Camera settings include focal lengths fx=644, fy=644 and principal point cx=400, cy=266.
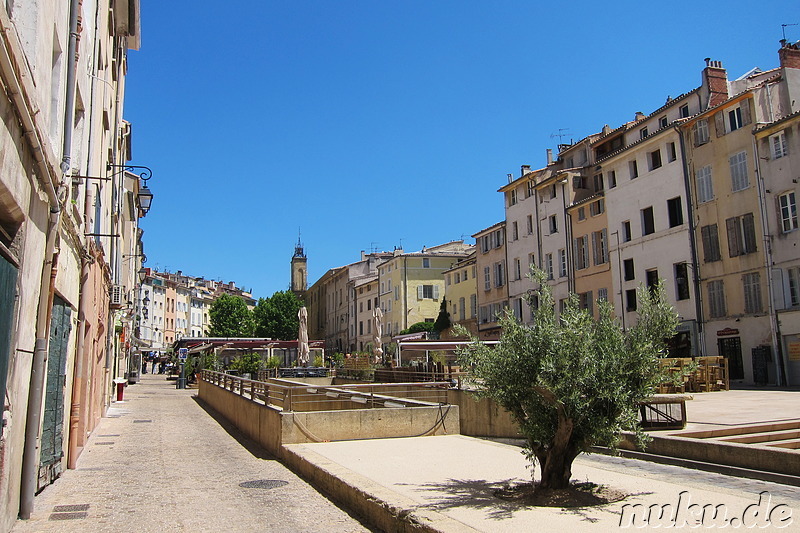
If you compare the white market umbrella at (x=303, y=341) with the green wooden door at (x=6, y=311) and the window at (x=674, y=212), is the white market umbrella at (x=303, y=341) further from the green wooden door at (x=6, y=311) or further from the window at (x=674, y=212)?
the green wooden door at (x=6, y=311)

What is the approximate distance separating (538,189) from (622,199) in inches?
304

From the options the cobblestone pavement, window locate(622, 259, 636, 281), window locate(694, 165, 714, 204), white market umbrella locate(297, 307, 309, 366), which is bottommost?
the cobblestone pavement

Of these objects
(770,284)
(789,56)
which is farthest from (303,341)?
(789,56)

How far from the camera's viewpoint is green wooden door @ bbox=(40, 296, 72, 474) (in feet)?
26.0

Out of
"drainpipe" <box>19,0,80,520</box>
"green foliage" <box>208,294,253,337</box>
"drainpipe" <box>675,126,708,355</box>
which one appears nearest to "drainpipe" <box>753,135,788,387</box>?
"drainpipe" <box>675,126,708,355</box>

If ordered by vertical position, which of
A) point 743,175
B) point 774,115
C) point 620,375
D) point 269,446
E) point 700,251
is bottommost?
point 269,446

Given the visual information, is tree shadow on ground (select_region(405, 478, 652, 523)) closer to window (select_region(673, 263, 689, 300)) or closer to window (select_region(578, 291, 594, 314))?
window (select_region(673, 263, 689, 300))

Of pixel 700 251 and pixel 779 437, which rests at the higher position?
pixel 700 251

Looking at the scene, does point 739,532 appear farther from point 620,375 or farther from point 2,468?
point 2,468

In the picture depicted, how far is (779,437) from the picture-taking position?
11195 millimetres

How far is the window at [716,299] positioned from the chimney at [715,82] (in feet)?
29.2

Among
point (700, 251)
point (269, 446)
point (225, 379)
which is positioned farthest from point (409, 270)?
point (269, 446)

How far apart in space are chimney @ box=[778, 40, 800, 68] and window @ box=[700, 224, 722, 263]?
8.05 metres

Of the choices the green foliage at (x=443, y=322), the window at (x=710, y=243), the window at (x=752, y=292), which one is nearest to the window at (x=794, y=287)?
the window at (x=752, y=292)
